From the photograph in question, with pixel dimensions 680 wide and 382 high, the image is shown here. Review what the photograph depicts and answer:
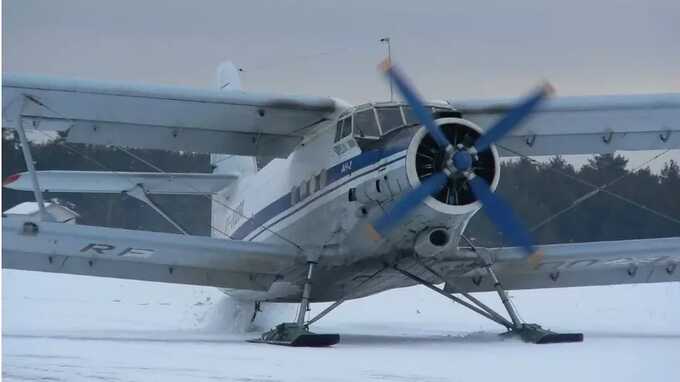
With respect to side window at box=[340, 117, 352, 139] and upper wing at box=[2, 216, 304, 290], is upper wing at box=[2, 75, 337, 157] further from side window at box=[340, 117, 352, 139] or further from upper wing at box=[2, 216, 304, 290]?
upper wing at box=[2, 216, 304, 290]

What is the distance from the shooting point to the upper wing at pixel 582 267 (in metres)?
13.4

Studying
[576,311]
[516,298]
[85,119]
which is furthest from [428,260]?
[516,298]

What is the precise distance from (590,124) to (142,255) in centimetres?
639

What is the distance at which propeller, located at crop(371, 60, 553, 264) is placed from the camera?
11.0 meters

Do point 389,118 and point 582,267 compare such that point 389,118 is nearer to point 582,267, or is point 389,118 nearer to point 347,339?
point 347,339

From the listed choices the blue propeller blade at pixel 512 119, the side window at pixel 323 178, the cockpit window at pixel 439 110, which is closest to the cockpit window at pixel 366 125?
the cockpit window at pixel 439 110

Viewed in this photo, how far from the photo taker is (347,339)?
12891mm

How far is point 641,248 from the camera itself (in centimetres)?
1338

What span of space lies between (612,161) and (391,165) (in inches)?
462

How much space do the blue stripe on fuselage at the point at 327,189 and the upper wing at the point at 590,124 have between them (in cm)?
238

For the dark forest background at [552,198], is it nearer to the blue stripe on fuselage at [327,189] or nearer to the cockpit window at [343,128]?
the blue stripe on fuselage at [327,189]

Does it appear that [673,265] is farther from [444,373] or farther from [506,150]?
[444,373]

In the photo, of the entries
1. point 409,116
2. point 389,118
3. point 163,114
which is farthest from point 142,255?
point 409,116

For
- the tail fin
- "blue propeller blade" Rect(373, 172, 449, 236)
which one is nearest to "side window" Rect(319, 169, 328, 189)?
"blue propeller blade" Rect(373, 172, 449, 236)
